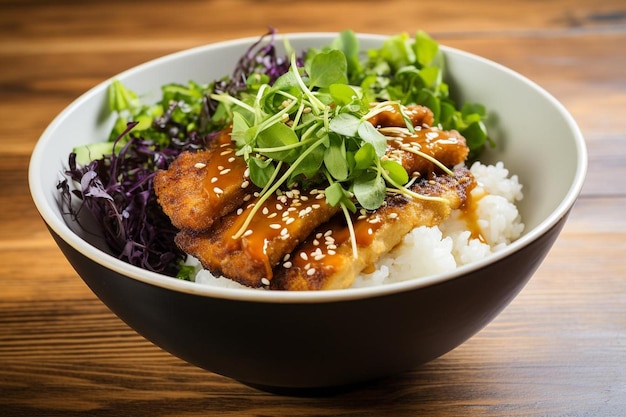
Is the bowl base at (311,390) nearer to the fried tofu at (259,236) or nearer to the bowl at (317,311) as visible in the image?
the bowl at (317,311)

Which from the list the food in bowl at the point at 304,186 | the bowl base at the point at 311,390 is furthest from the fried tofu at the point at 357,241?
the bowl base at the point at 311,390

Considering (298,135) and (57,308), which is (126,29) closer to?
(57,308)

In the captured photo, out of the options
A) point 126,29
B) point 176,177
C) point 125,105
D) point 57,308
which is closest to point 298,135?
point 176,177

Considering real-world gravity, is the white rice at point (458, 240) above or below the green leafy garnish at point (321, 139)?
below

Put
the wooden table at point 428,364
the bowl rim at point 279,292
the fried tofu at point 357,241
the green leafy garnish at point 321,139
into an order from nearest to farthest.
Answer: the bowl rim at point 279,292
the fried tofu at point 357,241
the green leafy garnish at point 321,139
the wooden table at point 428,364

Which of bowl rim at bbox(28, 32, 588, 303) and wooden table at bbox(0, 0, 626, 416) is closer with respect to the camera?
bowl rim at bbox(28, 32, 588, 303)

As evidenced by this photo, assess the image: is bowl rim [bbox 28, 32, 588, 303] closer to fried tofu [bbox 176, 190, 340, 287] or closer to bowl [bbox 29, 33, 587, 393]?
bowl [bbox 29, 33, 587, 393]

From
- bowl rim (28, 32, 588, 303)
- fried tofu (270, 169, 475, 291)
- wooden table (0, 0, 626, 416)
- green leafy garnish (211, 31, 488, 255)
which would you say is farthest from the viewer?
wooden table (0, 0, 626, 416)

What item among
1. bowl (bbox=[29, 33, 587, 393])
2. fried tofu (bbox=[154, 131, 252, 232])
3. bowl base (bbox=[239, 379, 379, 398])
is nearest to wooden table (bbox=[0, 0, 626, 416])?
bowl base (bbox=[239, 379, 379, 398])
